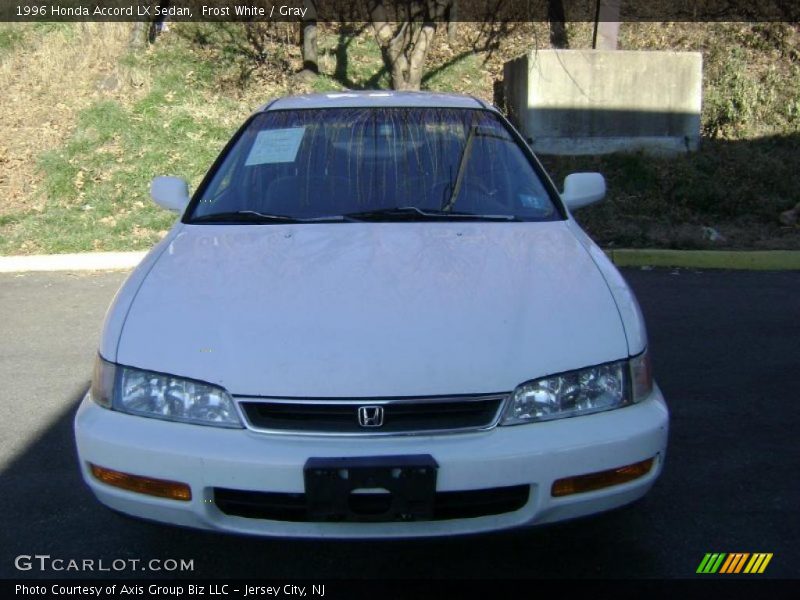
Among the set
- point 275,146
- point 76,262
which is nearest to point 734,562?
point 275,146

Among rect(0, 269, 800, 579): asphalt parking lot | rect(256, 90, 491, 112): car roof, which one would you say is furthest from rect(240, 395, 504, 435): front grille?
rect(256, 90, 491, 112): car roof

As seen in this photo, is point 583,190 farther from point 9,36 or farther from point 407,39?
point 9,36

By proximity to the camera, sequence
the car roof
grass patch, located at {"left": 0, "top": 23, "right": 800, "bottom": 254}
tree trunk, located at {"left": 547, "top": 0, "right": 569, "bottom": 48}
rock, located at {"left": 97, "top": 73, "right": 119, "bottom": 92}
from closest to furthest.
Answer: the car roof
grass patch, located at {"left": 0, "top": 23, "right": 800, "bottom": 254}
rock, located at {"left": 97, "top": 73, "right": 119, "bottom": 92}
tree trunk, located at {"left": 547, "top": 0, "right": 569, "bottom": 48}

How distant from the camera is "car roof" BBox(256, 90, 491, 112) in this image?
4.43 m

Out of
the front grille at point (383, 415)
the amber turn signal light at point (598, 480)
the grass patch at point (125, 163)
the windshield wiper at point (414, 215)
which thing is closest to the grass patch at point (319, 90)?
the grass patch at point (125, 163)

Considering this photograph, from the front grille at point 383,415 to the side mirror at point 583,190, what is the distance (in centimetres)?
190

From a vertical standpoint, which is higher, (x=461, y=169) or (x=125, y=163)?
(x=461, y=169)

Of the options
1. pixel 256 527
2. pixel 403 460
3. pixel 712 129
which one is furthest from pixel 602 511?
pixel 712 129

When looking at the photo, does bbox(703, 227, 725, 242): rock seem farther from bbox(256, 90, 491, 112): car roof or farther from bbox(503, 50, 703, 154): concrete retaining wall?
bbox(256, 90, 491, 112): car roof

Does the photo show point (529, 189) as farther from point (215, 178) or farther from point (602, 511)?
point (602, 511)

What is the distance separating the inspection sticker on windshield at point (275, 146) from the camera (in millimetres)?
4070

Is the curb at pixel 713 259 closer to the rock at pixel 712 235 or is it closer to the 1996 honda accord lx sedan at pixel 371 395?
the rock at pixel 712 235

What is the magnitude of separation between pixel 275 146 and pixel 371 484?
6.95ft

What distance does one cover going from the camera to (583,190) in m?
4.27
